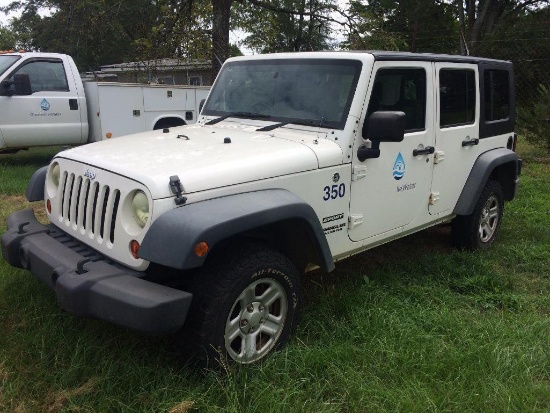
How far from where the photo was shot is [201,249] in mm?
2463

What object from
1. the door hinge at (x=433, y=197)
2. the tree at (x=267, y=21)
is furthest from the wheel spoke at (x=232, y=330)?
the tree at (x=267, y=21)

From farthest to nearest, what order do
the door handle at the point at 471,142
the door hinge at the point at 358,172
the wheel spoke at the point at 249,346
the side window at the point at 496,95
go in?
the side window at the point at 496,95, the door handle at the point at 471,142, the door hinge at the point at 358,172, the wheel spoke at the point at 249,346

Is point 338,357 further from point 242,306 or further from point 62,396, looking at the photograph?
point 62,396

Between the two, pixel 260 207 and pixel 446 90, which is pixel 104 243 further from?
pixel 446 90

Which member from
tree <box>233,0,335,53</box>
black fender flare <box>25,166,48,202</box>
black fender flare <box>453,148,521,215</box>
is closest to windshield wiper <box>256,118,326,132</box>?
black fender flare <box>25,166,48,202</box>

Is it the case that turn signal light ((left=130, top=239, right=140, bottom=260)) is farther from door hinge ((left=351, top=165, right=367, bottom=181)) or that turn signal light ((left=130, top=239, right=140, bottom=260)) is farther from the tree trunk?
the tree trunk

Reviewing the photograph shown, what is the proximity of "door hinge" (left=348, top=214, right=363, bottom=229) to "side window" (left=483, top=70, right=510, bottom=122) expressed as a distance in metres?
2.10

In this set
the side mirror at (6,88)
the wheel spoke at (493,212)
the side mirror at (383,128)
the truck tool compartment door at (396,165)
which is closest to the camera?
the side mirror at (383,128)

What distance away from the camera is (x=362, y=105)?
3.53m

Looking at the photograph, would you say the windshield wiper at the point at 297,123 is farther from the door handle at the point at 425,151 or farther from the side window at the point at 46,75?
the side window at the point at 46,75

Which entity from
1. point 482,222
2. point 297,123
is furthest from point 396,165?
point 482,222

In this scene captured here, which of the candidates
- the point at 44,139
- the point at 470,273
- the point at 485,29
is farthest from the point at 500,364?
the point at 485,29

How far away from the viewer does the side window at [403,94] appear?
369cm

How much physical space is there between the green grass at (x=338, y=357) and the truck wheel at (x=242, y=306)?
128 millimetres
